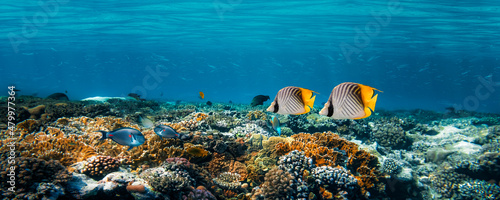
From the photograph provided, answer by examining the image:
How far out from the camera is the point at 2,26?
28.8 metres

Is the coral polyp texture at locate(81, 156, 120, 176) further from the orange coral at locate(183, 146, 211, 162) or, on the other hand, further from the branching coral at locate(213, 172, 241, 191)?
the branching coral at locate(213, 172, 241, 191)

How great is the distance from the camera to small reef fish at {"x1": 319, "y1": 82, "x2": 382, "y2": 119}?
6.69ft

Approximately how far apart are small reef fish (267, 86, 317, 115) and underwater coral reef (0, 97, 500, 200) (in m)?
2.28

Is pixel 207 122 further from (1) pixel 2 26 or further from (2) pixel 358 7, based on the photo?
(1) pixel 2 26

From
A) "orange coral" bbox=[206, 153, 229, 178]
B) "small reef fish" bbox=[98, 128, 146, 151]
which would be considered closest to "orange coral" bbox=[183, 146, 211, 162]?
"orange coral" bbox=[206, 153, 229, 178]

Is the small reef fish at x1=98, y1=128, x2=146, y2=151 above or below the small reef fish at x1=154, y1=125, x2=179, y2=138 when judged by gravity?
below

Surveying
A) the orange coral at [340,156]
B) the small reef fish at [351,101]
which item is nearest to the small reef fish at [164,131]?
the orange coral at [340,156]

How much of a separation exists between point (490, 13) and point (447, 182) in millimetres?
20331

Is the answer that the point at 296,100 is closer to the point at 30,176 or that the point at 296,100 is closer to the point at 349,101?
the point at 349,101

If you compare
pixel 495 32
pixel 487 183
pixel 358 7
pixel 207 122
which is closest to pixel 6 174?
pixel 207 122

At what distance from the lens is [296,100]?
2459 mm

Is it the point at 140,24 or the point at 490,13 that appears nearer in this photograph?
Result: the point at 490,13

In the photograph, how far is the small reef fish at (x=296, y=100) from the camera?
95.7 inches

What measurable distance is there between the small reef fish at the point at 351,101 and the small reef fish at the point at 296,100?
0.26 m
